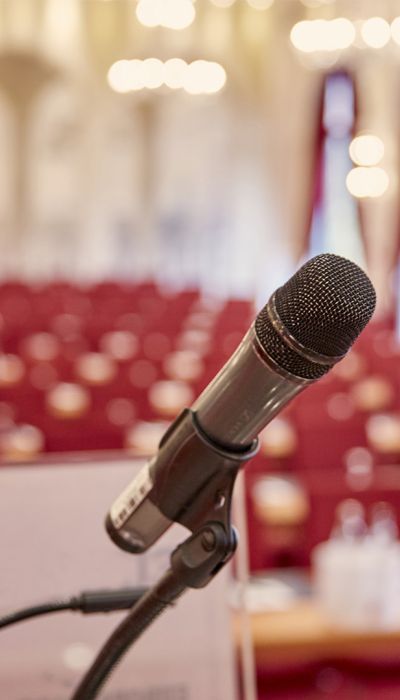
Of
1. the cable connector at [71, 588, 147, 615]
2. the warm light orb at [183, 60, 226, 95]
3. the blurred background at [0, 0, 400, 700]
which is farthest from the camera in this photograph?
the warm light orb at [183, 60, 226, 95]

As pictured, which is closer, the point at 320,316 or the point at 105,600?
the point at 320,316

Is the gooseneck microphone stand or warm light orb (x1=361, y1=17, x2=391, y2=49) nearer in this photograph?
the gooseneck microphone stand

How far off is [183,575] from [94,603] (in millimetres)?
105

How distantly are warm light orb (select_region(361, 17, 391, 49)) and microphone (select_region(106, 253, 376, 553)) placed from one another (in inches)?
322

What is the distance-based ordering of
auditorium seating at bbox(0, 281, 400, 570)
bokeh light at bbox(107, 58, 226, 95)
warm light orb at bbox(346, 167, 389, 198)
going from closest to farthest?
auditorium seating at bbox(0, 281, 400, 570), bokeh light at bbox(107, 58, 226, 95), warm light orb at bbox(346, 167, 389, 198)

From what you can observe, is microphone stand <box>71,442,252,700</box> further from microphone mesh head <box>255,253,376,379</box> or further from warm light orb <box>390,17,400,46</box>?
warm light orb <box>390,17,400,46</box>

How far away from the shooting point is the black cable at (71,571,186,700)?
0.56 m

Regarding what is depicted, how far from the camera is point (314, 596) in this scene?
200 centimetres

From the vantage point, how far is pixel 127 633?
0.56 meters

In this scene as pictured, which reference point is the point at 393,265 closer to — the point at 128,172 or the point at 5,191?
the point at 128,172

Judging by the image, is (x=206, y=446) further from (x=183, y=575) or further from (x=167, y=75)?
(x=167, y=75)

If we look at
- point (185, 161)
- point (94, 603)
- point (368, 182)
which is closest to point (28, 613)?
point (94, 603)

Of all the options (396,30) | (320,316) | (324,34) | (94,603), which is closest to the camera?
(320,316)

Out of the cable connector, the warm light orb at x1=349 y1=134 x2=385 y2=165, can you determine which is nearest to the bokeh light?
the warm light orb at x1=349 y1=134 x2=385 y2=165
